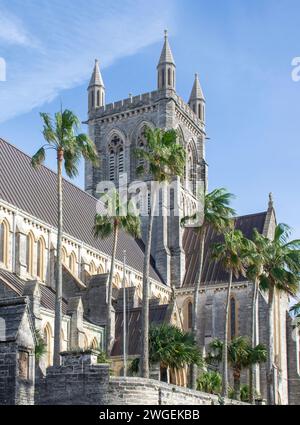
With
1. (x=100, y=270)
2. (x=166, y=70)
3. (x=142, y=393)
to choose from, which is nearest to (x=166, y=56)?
(x=166, y=70)

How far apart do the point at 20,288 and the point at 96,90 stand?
3944cm

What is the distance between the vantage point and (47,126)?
38000 mm

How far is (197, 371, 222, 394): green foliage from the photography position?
1938 inches

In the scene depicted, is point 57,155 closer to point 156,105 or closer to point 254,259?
A: point 254,259

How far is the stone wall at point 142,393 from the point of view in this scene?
27297mm

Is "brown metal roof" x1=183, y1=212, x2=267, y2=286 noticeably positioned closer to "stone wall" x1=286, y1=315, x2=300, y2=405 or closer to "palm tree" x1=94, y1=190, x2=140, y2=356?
"stone wall" x1=286, y1=315, x2=300, y2=405

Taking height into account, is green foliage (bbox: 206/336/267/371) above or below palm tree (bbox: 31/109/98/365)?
below

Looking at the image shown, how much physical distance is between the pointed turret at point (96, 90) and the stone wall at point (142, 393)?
2158 inches

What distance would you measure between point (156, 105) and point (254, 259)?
31525 millimetres

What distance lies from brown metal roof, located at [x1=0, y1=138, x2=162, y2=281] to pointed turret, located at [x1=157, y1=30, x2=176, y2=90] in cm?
1528

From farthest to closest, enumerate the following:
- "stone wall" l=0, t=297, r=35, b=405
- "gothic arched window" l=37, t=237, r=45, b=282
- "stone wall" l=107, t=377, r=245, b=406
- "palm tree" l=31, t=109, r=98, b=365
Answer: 1. "gothic arched window" l=37, t=237, r=45, b=282
2. "palm tree" l=31, t=109, r=98, b=365
3. "stone wall" l=107, t=377, r=245, b=406
4. "stone wall" l=0, t=297, r=35, b=405

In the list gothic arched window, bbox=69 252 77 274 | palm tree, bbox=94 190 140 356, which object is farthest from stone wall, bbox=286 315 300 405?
palm tree, bbox=94 190 140 356

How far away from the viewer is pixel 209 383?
49500mm
